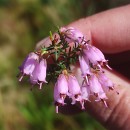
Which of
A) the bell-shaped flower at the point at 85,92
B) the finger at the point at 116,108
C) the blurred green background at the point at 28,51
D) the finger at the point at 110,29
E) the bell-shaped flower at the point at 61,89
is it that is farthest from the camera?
the blurred green background at the point at 28,51

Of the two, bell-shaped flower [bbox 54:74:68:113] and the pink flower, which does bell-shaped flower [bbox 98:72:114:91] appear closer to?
the pink flower

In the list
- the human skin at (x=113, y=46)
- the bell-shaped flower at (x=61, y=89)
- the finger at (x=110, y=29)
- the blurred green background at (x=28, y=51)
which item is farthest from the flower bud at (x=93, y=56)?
the blurred green background at (x=28, y=51)

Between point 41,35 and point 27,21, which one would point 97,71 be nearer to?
point 41,35

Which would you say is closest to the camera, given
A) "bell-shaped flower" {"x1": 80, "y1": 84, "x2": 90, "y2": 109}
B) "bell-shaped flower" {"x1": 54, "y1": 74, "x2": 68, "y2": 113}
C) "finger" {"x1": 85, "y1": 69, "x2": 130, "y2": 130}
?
"bell-shaped flower" {"x1": 54, "y1": 74, "x2": 68, "y2": 113}

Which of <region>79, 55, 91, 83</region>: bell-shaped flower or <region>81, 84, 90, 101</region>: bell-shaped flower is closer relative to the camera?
<region>79, 55, 91, 83</region>: bell-shaped flower

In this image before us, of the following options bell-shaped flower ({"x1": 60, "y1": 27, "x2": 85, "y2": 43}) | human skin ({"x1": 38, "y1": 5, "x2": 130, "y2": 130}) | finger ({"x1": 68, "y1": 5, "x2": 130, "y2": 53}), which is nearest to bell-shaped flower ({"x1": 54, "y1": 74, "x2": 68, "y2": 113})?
bell-shaped flower ({"x1": 60, "y1": 27, "x2": 85, "y2": 43})

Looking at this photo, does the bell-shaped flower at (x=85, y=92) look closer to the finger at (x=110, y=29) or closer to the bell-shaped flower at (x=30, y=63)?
the bell-shaped flower at (x=30, y=63)
